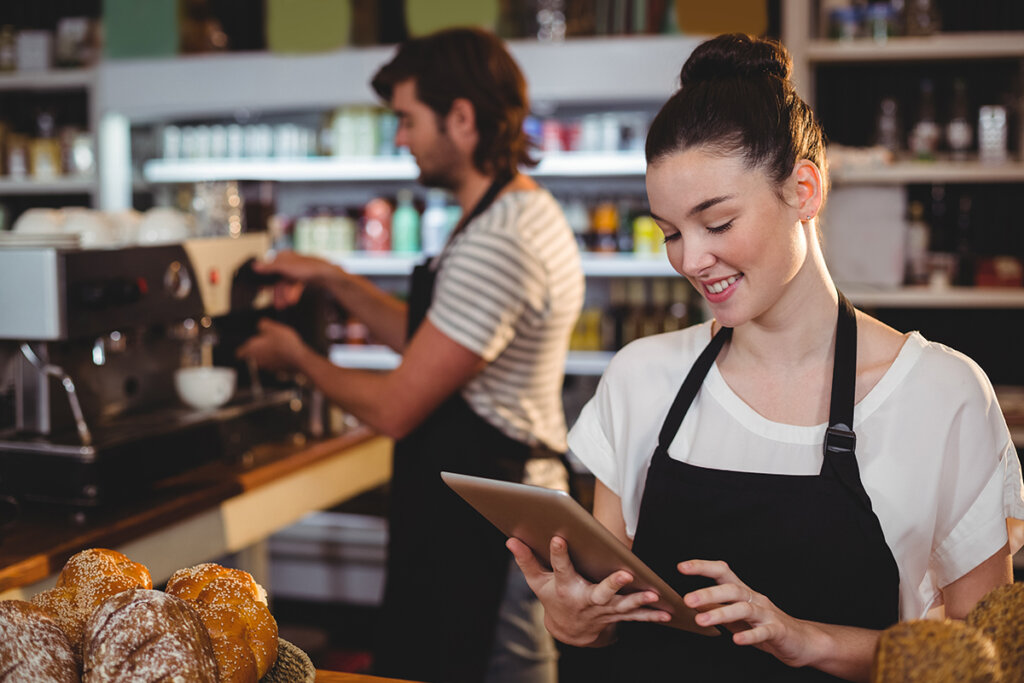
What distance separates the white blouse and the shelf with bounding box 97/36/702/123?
2336 mm

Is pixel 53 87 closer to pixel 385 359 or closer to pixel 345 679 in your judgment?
pixel 385 359

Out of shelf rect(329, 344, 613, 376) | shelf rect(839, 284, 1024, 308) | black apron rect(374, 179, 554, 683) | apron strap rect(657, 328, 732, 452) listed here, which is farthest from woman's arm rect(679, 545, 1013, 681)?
shelf rect(329, 344, 613, 376)

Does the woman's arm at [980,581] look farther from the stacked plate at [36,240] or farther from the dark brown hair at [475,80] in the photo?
the stacked plate at [36,240]

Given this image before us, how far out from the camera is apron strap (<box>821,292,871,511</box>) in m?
1.28

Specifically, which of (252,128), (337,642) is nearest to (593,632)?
(337,642)

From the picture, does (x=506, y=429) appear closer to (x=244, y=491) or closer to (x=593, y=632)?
(x=244, y=491)

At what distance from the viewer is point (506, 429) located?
2.16 m

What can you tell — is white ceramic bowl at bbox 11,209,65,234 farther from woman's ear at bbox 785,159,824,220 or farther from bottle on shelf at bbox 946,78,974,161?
bottle on shelf at bbox 946,78,974,161

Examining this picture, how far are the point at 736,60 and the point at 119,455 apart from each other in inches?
52.0

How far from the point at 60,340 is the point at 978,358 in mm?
3296

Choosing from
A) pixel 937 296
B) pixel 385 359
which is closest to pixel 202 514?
pixel 385 359

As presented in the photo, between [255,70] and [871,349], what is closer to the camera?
[871,349]

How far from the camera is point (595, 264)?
3855 millimetres

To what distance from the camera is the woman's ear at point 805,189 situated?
1.28 metres
